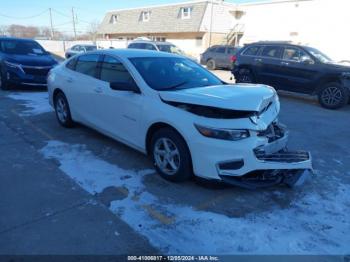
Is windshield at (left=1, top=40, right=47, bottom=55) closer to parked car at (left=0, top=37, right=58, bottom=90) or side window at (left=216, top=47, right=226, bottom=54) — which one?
parked car at (left=0, top=37, right=58, bottom=90)

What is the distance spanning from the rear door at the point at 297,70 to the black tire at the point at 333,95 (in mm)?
391

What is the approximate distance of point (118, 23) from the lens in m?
40.4

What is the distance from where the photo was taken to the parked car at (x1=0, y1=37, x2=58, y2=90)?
32.0 ft

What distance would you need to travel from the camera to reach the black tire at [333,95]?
8.98 meters

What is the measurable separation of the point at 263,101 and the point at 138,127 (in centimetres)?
165

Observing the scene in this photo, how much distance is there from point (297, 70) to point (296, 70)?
0.03 metres

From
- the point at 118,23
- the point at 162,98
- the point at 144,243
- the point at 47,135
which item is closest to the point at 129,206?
the point at 144,243

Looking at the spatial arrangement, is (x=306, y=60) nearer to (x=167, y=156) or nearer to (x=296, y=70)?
(x=296, y=70)

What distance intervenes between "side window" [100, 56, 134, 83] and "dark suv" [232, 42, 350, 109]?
697 centimetres

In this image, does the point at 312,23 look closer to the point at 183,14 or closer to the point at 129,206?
the point at 183,14

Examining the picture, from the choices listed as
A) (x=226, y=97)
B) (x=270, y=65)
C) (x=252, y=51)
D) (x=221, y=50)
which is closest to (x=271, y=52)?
(x=270, y=65)

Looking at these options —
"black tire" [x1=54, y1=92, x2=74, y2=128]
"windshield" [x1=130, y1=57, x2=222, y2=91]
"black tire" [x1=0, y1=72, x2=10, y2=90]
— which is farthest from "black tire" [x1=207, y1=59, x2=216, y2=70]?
"windshield" [x1=130, y1=57, x2=222, y2=91]

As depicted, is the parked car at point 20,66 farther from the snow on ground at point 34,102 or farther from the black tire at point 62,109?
the black tire at point 62,109

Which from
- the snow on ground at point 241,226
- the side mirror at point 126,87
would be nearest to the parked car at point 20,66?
the side mirror at point 126,87
